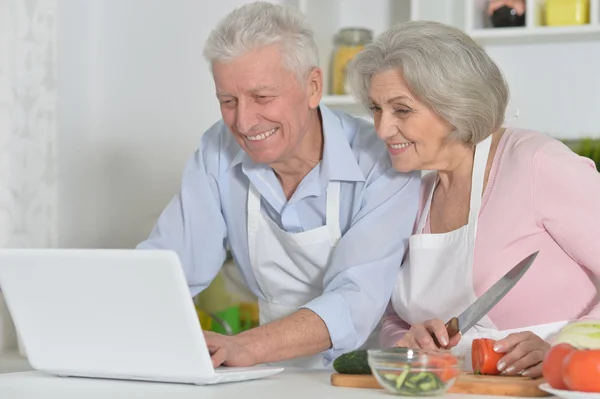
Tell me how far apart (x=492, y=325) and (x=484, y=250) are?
13cm

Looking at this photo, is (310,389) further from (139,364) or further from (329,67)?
(329,67)

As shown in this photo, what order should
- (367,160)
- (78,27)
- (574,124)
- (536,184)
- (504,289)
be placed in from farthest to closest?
1. (78,27)
2. (574,124)
3. (367,160)
4. (536,184)
5. (504,289)

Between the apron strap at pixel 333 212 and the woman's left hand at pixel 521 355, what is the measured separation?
49 centimetres

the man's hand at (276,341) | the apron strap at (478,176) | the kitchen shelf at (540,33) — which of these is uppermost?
the kitchen shelf at (540,33)

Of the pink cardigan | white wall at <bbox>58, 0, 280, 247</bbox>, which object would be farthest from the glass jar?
the pink cardigan

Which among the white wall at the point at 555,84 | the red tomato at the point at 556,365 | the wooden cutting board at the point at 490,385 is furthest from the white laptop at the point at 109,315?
the white wall at the point at 555,84

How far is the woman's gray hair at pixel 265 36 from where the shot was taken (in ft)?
5.68

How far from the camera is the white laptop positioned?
121 centimetres

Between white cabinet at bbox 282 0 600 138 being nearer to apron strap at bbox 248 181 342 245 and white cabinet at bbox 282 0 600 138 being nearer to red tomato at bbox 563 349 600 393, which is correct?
apron strap at bbox 248 181 342 245

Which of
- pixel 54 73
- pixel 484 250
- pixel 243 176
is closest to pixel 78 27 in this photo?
pixel 54 73

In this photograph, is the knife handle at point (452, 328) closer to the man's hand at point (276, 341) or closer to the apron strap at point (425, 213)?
the man's hand at point (276, 341)

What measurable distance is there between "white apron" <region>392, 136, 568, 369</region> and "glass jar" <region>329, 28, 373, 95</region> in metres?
0.93

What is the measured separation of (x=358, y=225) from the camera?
1742mm

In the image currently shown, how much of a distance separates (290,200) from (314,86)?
23 cm
